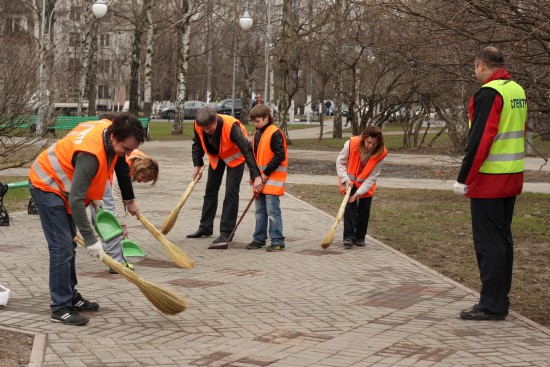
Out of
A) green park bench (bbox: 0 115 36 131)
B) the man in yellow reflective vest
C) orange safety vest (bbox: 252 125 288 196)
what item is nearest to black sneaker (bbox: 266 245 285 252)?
orange safety vest (bbox: 252 125 288 196)

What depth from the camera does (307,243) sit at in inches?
445

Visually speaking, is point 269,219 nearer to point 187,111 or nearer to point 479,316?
point 479,316

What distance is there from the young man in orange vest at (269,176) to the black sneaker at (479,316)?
3633 mm

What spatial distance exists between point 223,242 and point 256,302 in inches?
118

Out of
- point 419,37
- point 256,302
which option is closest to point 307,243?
point 419,37

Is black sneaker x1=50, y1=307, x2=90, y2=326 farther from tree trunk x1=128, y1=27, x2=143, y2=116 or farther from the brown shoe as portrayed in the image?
tree trunk x1=128, y1=27, x2=143, y2=116

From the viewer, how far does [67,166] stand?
6684 millimetres

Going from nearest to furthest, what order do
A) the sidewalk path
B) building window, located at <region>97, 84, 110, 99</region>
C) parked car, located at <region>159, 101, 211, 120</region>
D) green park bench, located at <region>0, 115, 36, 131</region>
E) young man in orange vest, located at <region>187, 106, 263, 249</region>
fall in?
the sidewalk path
young man in orange vest, located at <region>187, 106, 263, 249</region>
green park bench, located at <region>0, 115, 36, 131</region>
parked car, located at <region>159, 101, 211, 120</region>
building window, located at <region>97, 84, 110, 99</region>

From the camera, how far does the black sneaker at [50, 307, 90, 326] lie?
6.76m

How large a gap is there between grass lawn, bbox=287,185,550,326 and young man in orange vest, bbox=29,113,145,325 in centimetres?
343

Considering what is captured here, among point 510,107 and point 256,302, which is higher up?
point 510,107

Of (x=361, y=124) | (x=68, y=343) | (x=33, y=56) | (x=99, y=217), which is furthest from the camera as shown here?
(x=361, y=124)

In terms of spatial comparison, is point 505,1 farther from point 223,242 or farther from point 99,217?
point 99,217

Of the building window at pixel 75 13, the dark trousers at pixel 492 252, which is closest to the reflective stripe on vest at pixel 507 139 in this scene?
the dark trousers at pixel 492 252
